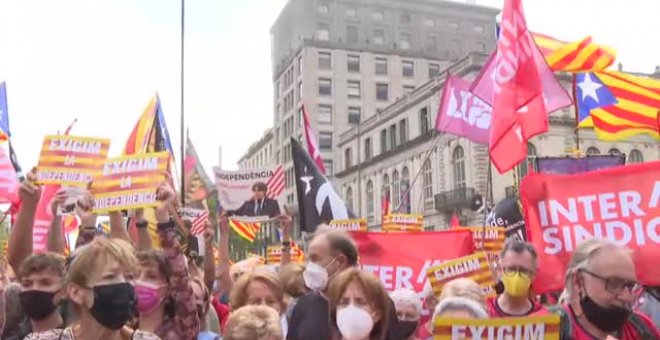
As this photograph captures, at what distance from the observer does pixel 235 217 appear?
894 centimetres

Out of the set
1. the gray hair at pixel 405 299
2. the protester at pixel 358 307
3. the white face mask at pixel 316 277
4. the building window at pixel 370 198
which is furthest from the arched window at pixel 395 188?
the protester at pixel 358 307

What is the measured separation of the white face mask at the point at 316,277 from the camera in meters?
4.24

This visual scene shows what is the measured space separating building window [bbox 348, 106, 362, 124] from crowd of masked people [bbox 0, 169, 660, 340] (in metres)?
61.6

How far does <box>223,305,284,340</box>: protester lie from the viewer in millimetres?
3445

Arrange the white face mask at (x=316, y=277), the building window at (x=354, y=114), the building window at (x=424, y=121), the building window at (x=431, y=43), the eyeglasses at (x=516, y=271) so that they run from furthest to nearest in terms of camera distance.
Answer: the building window at (x=431, y=43) < the building window at (x=354, y=114) < the building window at (x=424, y=121) < the eyeglasses at (x=516, y=271) < the white face mask at (x=316, y=277)

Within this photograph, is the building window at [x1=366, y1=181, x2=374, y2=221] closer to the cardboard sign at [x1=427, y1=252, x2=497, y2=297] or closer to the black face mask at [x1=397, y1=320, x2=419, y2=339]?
the cardboard sign at [x1=427, y1=252, x2=497, y2=297]

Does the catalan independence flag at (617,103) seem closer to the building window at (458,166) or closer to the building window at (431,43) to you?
the building window at (458,166)

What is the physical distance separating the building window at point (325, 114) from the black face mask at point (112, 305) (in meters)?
62.8

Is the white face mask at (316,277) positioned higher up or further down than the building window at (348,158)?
further down

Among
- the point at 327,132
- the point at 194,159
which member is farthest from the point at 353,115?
the point at 194,159

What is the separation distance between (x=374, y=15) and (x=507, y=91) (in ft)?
211

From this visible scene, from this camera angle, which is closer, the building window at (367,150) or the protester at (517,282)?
the protester at (517,282)

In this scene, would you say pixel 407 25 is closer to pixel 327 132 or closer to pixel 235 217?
pixel 327 132

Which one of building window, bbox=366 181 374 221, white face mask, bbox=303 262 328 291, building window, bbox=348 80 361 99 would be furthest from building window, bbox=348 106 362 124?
white face mask, bbox=303 262 328 291
